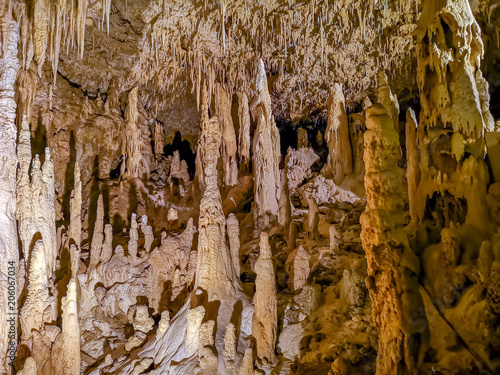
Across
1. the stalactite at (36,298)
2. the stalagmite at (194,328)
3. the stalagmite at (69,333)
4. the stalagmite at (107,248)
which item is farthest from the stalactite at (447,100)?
the stalagmite at (107,248)

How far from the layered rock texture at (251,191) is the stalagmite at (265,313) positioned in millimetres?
29

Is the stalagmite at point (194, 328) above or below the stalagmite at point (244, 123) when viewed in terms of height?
below

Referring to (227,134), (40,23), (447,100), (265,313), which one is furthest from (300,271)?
(40,23)

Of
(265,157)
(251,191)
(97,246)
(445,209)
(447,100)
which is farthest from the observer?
(251,191)

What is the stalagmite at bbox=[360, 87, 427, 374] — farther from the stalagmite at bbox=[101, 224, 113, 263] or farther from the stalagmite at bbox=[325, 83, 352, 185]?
the stalagmite at bbox=[325, 83, 352, 185]

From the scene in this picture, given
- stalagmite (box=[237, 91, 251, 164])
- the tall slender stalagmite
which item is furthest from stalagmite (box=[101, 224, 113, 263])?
stalagmite (box=[237, 91, 251, 164])

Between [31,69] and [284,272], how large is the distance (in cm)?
1047

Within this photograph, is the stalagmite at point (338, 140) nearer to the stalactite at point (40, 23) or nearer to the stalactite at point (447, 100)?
the stalactite at point (447, 100)

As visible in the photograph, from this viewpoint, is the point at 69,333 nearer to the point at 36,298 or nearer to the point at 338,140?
the point at 36,298

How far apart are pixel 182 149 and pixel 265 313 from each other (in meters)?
16.9

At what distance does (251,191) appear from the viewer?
57.3 feet

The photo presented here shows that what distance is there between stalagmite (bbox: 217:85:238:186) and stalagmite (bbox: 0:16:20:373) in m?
8.57

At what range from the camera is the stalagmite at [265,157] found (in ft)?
50.6

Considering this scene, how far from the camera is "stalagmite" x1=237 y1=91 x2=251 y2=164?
725 inches
